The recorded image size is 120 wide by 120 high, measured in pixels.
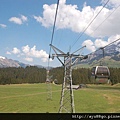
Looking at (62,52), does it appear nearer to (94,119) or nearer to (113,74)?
(94,119)

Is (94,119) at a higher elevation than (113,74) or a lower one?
lower

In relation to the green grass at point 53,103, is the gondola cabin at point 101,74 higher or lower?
higher

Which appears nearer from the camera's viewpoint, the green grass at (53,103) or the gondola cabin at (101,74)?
the gondola cabin at (101,74)

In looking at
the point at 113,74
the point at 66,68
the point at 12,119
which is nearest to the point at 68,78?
the point at 66,68

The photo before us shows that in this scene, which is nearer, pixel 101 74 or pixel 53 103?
pixel 101 74

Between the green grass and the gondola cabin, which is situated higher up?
the gondola cabin

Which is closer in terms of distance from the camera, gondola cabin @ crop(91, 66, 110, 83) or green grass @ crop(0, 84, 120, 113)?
gondola cabin @ crop(91, 66, 110, 83)

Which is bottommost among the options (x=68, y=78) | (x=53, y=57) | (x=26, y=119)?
(x=26, y=119)

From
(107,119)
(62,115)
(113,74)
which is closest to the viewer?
(62,115)

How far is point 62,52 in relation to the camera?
85.9 ft

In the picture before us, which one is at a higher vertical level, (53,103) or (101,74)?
(101,74)

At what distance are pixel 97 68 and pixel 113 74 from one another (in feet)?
529

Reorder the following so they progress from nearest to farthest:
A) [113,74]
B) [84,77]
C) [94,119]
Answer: [94,119] < [113,74] < [84,77]

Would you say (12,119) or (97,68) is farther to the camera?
(12,119)
